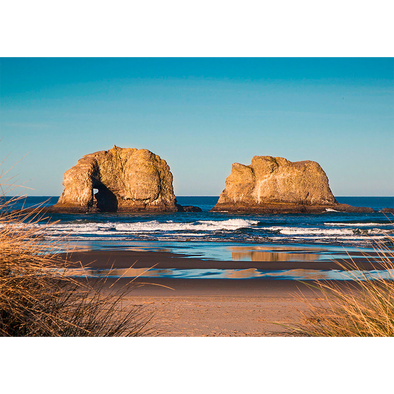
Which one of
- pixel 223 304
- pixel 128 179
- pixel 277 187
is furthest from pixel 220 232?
pixel 128 179

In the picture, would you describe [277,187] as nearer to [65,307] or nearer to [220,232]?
[220,232]

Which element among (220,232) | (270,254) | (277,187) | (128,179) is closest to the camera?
(270,254)

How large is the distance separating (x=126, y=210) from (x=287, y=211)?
29194 mm

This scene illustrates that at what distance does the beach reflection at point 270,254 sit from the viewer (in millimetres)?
12861

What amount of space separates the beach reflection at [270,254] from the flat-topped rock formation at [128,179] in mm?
48968

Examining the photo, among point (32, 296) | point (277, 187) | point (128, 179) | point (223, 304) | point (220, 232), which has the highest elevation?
point (128, 179)

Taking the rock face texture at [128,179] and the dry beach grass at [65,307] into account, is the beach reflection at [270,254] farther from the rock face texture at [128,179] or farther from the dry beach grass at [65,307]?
the rock face texture at [128,179]

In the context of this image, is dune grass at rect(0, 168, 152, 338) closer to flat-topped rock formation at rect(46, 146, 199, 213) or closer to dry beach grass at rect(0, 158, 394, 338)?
dry beach grass at rect(0, 158, 394, 338)

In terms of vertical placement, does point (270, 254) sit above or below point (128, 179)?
below

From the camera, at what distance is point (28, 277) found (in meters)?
2.80

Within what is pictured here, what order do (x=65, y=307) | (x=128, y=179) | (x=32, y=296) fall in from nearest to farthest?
(x=32, y=296), (x=65, y=307), (x=128, y=179)

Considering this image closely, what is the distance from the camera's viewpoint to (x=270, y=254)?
1392cm

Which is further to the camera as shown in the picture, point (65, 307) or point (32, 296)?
point (65, 307)

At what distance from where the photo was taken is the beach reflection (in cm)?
1286
